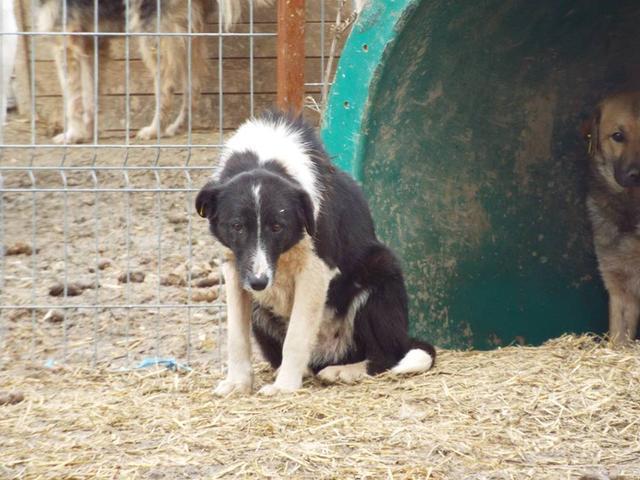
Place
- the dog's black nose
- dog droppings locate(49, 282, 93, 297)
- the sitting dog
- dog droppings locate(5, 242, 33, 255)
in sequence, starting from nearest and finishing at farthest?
the dog's black nose < the sitting dog < dog droppings locate(49, 282, 93, 297) < dog droppings locate(5, 242, 33, 255)

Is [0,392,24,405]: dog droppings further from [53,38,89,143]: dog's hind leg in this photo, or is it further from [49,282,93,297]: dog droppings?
[53,38,89,143]: dog's hind leg

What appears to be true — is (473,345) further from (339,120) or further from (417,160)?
(339,120)

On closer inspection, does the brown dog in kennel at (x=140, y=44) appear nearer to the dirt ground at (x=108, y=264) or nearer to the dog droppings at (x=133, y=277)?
the dirt ground at (x=108, y=264)

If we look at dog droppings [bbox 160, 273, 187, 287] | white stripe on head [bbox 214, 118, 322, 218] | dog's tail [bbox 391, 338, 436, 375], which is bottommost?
dog's tail [bbox 391, 338, 436, 375]

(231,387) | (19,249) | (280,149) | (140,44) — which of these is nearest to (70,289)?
(19,249)

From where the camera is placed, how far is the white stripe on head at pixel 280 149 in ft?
15.5

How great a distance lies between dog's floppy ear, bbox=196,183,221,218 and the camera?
4523 millimetres

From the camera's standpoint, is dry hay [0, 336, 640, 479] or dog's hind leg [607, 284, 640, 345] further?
dog's hind leg [607, 284, 640, 345]

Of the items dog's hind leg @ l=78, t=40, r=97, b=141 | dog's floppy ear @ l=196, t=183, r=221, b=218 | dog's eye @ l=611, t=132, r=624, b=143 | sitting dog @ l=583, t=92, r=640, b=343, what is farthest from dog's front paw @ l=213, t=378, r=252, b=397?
dog's hind leg @ l=78, t=40, r=97, b=141

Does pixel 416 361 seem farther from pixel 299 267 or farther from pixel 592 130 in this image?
pixel 592 130

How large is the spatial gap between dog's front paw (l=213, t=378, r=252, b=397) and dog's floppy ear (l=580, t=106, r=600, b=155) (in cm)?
273

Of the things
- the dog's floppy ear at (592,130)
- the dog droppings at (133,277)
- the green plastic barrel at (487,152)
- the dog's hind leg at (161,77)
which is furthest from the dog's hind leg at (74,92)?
the dog's floppy ear at (592,130)

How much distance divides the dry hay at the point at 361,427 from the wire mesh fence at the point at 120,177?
1.17 meters

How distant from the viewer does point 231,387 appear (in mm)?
4699
